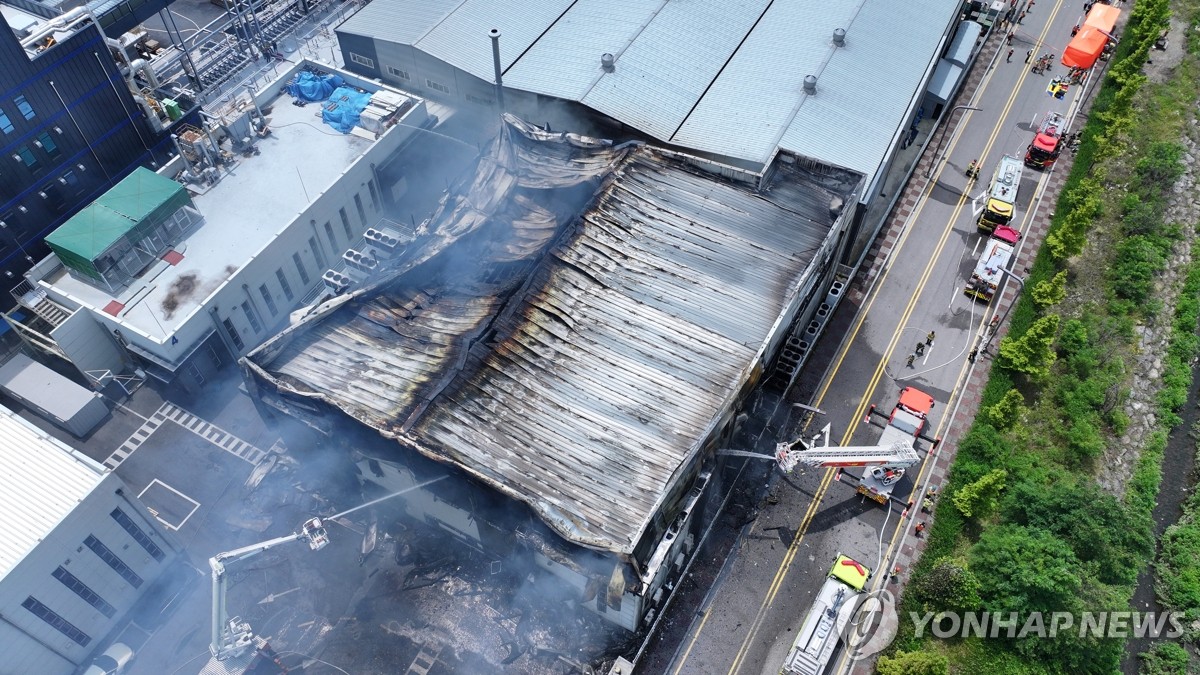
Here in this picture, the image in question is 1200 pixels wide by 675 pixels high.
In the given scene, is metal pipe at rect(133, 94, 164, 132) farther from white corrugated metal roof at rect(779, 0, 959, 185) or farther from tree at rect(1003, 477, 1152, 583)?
tree at rect(1003, 477, 1152, 583)

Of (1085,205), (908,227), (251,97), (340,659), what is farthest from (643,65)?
(340,659)

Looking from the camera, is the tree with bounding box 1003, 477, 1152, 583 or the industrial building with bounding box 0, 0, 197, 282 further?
the industrial building with bounding box 0, 0, 197, 282

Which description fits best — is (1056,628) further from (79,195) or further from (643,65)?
(79,195)

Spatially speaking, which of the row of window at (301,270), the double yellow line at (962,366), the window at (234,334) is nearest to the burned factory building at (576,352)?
the row of window at (301,270)

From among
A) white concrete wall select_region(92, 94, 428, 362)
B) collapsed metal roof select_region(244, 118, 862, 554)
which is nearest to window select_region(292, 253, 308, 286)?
white concrete wall select_region(92, 94, 428, 362)

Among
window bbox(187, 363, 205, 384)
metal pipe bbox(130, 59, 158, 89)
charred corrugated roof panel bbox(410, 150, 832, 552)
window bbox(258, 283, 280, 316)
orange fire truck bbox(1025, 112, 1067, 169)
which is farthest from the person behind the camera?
orange fire truck bbox(1025, 112, 1067, 169)

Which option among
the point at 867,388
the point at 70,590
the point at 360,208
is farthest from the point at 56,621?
the point at 867,388
